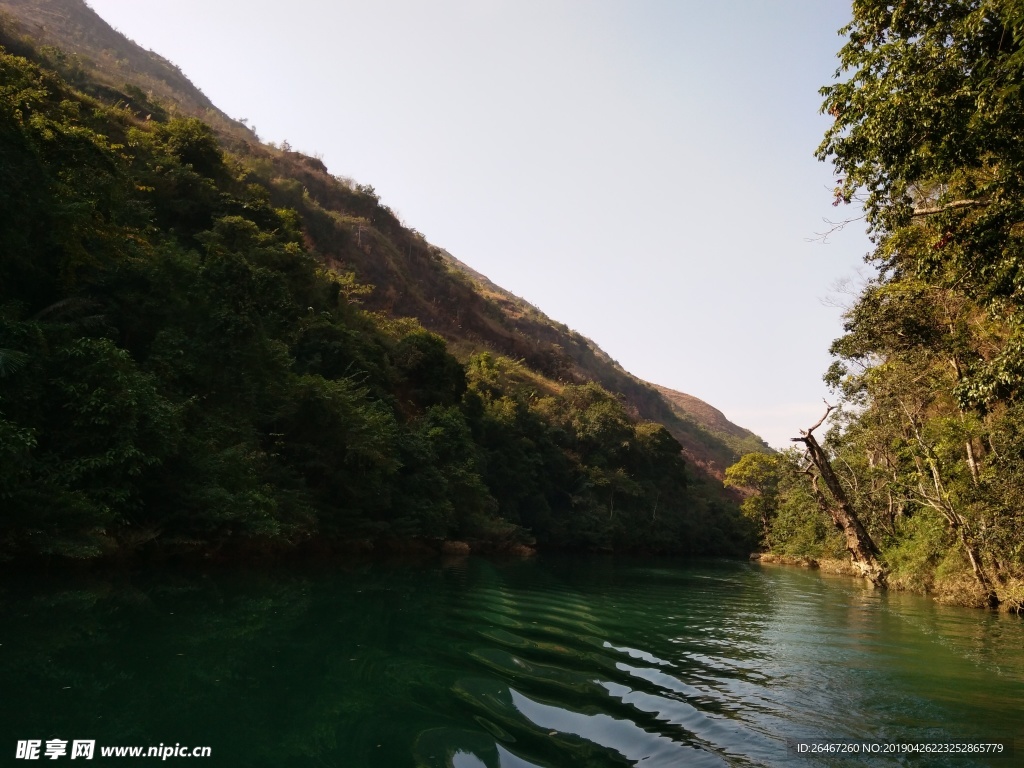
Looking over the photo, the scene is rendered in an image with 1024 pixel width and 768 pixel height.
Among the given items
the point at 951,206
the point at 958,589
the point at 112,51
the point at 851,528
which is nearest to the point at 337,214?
the point at 112,51

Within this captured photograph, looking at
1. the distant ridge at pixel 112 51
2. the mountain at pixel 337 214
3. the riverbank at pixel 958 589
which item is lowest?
the riverbank at pixel 958 589

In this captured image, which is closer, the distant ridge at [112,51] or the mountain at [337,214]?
the mountain at [337,214]

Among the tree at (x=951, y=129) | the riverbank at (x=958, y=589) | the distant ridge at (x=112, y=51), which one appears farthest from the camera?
the distant ridge at (x=112, y=51)

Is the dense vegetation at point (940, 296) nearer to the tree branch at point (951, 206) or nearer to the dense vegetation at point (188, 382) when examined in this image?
the tree branch at point (951, 206)

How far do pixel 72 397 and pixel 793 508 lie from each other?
43044 millimetres

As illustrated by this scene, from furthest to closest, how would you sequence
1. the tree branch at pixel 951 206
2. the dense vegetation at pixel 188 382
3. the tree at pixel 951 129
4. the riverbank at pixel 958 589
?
the riverbank at pixel 958 589 → the dense vegetation at pixel 188 382 → the tree branch at pixel 951 206 → the tree at pixel 951 129

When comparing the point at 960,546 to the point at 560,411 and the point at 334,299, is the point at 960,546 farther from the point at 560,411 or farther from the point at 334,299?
the point at 560,411

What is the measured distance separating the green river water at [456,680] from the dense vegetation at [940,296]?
14.8 ft

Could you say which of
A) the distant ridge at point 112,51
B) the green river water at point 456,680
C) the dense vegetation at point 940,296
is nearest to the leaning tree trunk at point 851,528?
the dense vegetation at point 940,296

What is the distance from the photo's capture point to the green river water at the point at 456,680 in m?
4.00

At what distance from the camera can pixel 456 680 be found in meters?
5.55

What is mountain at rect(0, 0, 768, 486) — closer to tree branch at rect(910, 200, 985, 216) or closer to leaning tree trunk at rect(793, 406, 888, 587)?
leaning tree trunk at rect(793, 406, 888, 587)

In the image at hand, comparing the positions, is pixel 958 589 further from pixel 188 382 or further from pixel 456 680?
pixel 188 382

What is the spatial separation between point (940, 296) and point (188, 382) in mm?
18454
